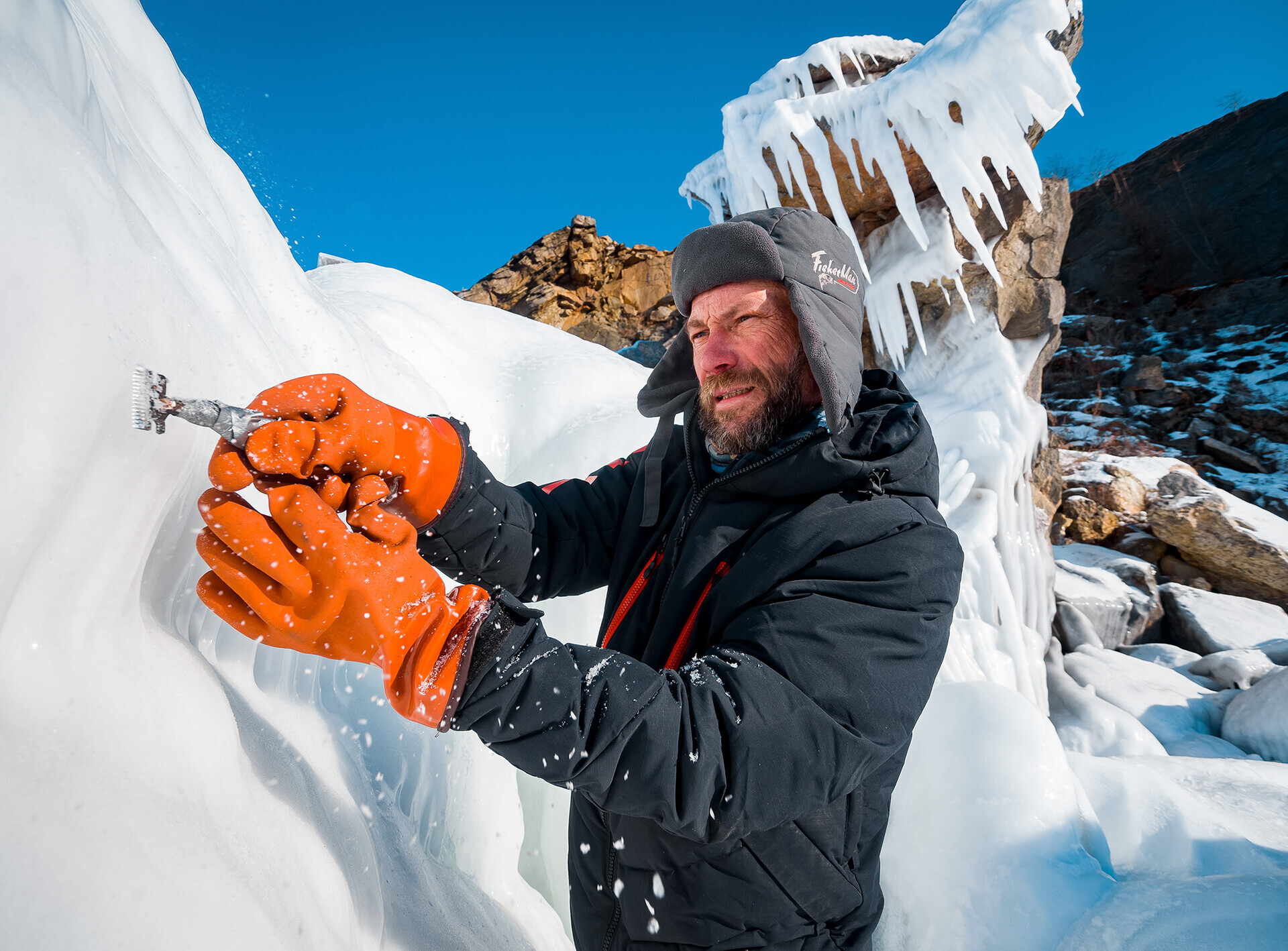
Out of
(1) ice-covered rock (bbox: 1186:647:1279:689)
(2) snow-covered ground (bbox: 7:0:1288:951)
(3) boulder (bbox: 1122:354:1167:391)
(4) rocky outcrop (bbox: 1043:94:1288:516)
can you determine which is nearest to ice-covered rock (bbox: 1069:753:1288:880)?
(2) snow-covered ground (bbox: 7:0:1288:951)

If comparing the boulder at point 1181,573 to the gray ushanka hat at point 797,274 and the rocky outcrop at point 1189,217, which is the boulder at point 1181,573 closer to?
the gray ushanka hat at point 797,274

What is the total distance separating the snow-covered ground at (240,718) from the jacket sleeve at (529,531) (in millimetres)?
381

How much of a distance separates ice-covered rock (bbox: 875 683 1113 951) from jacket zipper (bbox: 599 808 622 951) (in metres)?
0.95

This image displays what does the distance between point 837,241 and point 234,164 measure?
1.63 m

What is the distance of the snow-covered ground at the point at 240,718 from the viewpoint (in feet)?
2.21

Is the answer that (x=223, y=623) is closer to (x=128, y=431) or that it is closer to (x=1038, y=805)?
(x=128, y=431)

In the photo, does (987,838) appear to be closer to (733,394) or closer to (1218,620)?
Answer: (733,394)

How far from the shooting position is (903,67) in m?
4.00

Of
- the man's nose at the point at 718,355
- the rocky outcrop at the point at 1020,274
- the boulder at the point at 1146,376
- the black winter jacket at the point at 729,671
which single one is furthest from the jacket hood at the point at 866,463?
the boulder at the point at 1146,376

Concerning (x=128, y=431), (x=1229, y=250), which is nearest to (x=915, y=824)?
(x=128, y=431)

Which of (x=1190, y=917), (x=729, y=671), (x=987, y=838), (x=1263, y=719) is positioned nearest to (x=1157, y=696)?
(x=1263, y=719)

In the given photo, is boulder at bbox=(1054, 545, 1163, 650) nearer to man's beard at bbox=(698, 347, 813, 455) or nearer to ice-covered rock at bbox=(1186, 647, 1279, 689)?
ice-covered rock at bbox=(1186, 647, 1279, 689)

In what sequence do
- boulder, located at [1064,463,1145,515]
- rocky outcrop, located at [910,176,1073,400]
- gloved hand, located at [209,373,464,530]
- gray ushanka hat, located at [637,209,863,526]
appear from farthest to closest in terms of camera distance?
1. boulder, located at [1064,463,1145,515]
2. rocky outcrop, located at [910,176,1073,400]
3. gray ushanka hat, located at [637,209,863,526]
4. gloved hand, located at [209,373,464,530]

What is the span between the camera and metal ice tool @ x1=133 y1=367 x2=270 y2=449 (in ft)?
2.42
